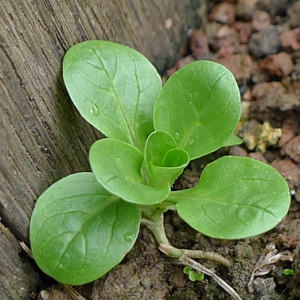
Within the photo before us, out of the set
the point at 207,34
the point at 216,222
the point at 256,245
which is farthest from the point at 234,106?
A: the point at 207,34

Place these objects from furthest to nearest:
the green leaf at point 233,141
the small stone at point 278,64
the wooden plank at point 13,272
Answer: the small stone at point 278,64, the green leaf at point 233,141, the wooden plank at point 13,272

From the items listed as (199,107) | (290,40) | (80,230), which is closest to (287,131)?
(290,40)

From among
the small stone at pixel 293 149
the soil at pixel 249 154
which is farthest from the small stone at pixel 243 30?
the small stone at pixel 293 149

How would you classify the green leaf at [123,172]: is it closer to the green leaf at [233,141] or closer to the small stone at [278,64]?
the green leaf at [233,141]

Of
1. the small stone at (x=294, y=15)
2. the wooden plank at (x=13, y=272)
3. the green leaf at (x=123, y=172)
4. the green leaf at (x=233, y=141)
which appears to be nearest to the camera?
the green leaf at (x=123, y=172)

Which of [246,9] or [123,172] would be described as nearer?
[123,172]

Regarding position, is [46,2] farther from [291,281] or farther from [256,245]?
[291,281]

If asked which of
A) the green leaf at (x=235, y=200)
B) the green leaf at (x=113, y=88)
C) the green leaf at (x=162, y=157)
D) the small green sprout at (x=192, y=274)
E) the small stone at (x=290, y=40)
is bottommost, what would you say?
the small green sprout at (x=192, y=274)

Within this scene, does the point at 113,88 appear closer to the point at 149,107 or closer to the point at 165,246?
the point at 149,107
